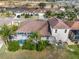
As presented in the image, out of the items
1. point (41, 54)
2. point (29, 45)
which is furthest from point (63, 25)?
point (41, 54)

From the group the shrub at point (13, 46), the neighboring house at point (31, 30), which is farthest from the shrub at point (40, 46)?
the neighboring house at point (31, 30)

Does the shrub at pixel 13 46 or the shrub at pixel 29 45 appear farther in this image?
the shrub at pixel 29 45

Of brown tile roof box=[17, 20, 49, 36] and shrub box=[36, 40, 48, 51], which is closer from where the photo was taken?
shrub box=[36, 40, 48, 51]

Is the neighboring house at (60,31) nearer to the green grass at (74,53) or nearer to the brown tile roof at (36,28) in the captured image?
the brown tile roof at (36,28)

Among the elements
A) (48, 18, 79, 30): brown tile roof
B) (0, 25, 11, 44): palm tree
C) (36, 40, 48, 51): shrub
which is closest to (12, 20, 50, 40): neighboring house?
(0, 25, 11, 44): palm tree

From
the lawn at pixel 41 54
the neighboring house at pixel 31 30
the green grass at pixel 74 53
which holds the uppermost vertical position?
the neighboring house at pixel 31 30

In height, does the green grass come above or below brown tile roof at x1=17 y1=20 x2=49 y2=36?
below

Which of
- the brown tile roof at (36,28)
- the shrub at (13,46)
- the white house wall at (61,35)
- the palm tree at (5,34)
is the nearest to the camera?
the shrub at (13,46)

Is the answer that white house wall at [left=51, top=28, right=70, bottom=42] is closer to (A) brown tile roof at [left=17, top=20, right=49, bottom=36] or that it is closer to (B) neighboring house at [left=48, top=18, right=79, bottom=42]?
(B) neighboring house at [left=48, top=18, right=79, bottom=42]
